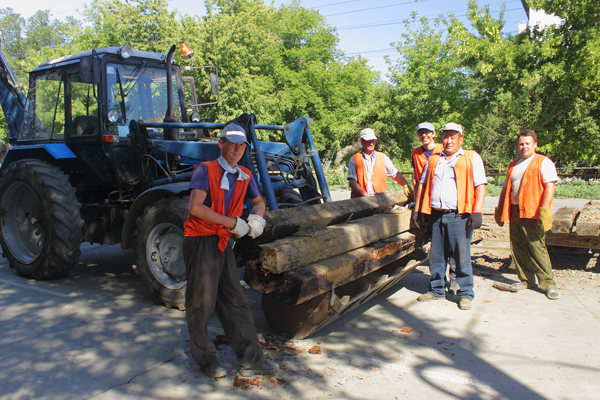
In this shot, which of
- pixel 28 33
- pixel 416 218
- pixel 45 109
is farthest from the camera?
pixel 28 33

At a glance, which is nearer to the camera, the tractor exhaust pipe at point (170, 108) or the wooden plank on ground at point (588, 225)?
the wooden plank on ground at point (588, 225)

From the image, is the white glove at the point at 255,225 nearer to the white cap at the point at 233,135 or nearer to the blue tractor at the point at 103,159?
the white cap at the point at 233,135

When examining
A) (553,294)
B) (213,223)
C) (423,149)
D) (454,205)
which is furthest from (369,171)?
(213,223)

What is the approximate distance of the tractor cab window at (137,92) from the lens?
19.2 ft

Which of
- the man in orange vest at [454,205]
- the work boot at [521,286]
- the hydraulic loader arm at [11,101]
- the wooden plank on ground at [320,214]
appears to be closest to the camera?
the wooden plank on ground at [320,214]

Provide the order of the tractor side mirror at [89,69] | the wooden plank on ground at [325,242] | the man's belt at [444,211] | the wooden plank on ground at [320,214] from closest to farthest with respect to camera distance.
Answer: the wooden plank on ground at [325,242]
the wooden plank on ground at [320,214]
the man's belt at [444,211]
the tractor side mirror at [89,69]

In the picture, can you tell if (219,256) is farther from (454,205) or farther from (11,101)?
(11,101)

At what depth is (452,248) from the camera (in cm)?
502

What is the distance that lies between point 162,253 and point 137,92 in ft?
8.03

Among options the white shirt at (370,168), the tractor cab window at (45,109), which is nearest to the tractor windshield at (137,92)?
the tractor cab window at (45,109)

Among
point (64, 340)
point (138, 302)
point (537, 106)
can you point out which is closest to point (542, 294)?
point (138, 302)

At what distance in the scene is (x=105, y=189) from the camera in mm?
6422

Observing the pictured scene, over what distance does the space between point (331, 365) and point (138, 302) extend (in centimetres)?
253

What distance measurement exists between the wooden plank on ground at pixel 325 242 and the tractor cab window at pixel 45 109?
4.24 metres
